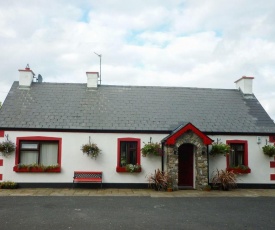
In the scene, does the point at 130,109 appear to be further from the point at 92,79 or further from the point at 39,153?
the point at 39,153

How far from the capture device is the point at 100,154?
49.4 feet

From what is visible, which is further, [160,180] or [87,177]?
[87,177]

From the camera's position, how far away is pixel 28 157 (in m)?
14.9

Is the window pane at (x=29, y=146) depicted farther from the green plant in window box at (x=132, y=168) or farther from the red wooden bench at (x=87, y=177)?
the green plant in window box at (x=132, y=168)

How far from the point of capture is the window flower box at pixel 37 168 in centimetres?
1449

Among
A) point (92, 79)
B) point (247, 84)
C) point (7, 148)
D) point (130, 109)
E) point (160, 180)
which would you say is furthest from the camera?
point (247, 84)

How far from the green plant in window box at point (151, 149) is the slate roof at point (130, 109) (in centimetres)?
94

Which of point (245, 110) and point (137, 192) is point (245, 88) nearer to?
point (245, 110)

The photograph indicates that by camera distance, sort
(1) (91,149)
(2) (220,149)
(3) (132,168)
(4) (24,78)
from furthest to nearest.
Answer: (4) (24,78) < (2) (220,149) < (3) (132,168) < (1) (91,149)

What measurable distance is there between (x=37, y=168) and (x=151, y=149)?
18.7 ft

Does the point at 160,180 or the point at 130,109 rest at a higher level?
the point at 130,109

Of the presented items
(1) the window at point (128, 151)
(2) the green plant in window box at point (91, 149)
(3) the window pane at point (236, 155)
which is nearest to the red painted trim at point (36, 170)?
(2) the green plant in window box at point (91, 149)

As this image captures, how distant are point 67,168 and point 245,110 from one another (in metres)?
10.7

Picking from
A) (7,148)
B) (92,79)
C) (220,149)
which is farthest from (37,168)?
(220,149)
